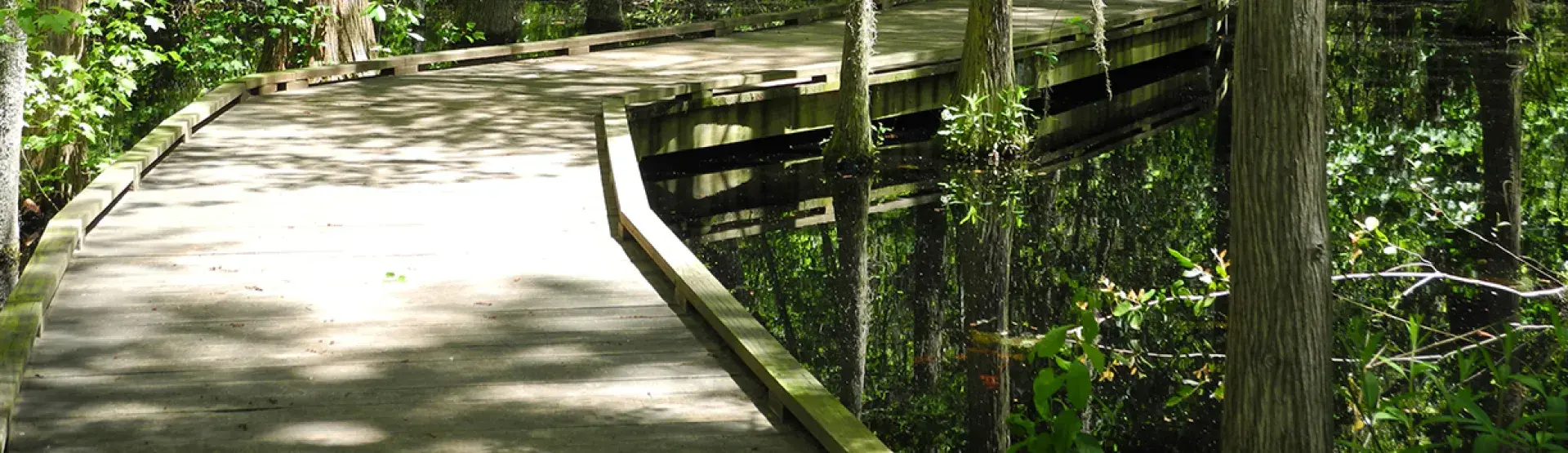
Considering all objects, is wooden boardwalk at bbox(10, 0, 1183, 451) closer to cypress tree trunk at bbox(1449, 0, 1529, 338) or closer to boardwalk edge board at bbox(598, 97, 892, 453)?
boardwalk edge board at bbox(598, 97, 892, 453)

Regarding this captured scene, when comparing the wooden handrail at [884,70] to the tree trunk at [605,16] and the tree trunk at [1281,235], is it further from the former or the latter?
the tree trunk at [605,16]

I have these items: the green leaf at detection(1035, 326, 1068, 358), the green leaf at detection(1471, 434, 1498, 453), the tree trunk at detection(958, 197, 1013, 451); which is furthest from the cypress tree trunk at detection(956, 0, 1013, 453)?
the green leaf at detection(1471, 434, 1498, 453)

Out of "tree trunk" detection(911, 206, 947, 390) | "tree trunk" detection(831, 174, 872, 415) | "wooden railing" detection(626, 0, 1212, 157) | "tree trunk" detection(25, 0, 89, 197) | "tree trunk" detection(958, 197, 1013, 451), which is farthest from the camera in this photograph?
"wooden railing" detection(626, 0, 1212, 157)

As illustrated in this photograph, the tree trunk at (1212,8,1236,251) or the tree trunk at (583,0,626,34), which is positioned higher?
the tree trunk at (583,0,626,34)

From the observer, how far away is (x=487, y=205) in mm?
6738

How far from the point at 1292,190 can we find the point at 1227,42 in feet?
53.4

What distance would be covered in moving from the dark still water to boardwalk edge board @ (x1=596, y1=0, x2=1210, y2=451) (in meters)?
0.70

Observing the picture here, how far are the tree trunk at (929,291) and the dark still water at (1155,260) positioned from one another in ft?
0.06

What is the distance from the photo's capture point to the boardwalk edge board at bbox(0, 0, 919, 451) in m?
4.23

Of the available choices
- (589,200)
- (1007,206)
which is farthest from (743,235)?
(589,200)

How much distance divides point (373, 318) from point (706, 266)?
9.36ft

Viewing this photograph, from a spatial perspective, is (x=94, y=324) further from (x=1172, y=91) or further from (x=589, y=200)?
Answer: (x=1172, y=91)

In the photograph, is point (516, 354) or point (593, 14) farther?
point (593, 14)

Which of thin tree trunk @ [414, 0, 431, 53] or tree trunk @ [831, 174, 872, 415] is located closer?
tree trunk @ [831, 174, 872, 415]
